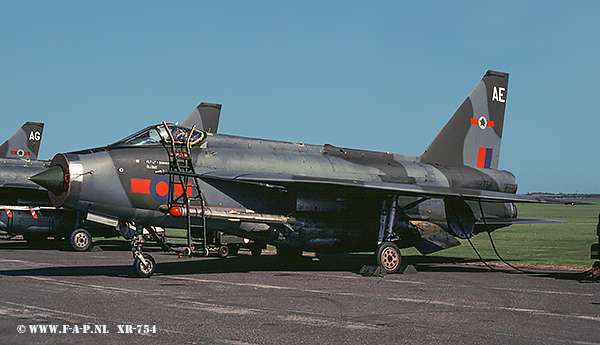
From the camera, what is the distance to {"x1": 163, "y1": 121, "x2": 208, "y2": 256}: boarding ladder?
1252cm

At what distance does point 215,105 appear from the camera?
2414cm

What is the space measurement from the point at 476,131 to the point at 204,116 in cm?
1151

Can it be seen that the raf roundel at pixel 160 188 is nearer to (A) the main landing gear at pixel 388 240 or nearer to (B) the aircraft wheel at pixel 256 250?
(A) the main landing gear at pixel 388 240

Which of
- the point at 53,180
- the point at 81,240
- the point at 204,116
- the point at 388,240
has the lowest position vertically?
the point at 81,240

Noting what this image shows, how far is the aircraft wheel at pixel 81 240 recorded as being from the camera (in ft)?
76.1

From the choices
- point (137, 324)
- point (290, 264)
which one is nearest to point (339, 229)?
point (290, 264)

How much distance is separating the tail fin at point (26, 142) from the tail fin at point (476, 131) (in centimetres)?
2726

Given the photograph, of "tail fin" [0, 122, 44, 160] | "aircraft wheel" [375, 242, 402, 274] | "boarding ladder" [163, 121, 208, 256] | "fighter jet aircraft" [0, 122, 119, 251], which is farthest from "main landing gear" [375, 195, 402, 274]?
"tail fin" [0, 122, 44, 160]

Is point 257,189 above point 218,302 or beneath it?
above

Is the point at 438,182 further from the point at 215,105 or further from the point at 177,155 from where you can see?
the point at 215,105

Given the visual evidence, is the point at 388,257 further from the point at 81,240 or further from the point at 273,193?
the point at 81,240

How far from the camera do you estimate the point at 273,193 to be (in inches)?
555

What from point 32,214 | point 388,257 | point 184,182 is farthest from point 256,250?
point 32,214

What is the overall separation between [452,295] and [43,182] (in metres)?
8.80
